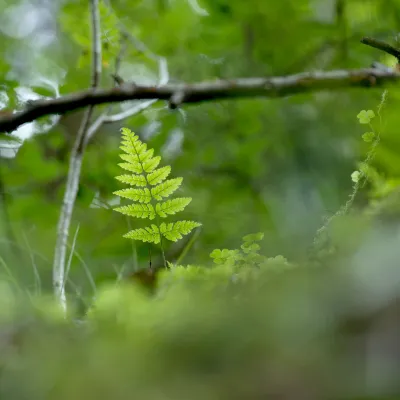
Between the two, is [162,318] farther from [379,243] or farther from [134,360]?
[379,243]

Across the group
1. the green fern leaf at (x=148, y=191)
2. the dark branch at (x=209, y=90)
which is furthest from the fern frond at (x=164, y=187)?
the dark branch at (x=209, y=90)

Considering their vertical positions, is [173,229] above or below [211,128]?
below

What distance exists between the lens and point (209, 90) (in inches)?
28.9

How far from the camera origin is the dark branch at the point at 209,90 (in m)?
0.71

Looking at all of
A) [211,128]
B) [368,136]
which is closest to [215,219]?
[211,128]

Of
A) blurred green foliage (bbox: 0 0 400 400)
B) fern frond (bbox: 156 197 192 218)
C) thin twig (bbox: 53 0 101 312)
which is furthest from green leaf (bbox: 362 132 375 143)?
thin twig (bbox: 53 0 101 312)

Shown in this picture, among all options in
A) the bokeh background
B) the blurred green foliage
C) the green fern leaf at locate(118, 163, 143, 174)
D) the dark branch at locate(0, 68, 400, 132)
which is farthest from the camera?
the bokeh background

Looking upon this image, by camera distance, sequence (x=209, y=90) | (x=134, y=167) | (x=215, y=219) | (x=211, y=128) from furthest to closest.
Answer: (x=211, y=128) < (x=215, y=219) < (x=209, y=90) < (x=134, y=167)

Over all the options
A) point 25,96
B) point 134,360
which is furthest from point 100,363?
point 25,96

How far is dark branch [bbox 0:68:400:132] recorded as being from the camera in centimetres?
71

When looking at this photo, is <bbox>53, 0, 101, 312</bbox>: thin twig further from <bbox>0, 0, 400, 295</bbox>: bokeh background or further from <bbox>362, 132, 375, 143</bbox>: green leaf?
<bbox>362, 132, 375, 143</bbox>: green leaf

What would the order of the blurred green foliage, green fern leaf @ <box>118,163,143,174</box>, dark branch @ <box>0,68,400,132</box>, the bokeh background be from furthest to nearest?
1. the bokeh background
2. dark branch @ <box>0,68,400,132</box>
3. green fern leaf @ <box>118,163,143,174</box>
4. the blurred green foliage

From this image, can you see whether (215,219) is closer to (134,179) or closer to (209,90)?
(209,90)

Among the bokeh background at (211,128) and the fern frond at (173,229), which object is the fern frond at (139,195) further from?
the bokeh background at (211,128)
